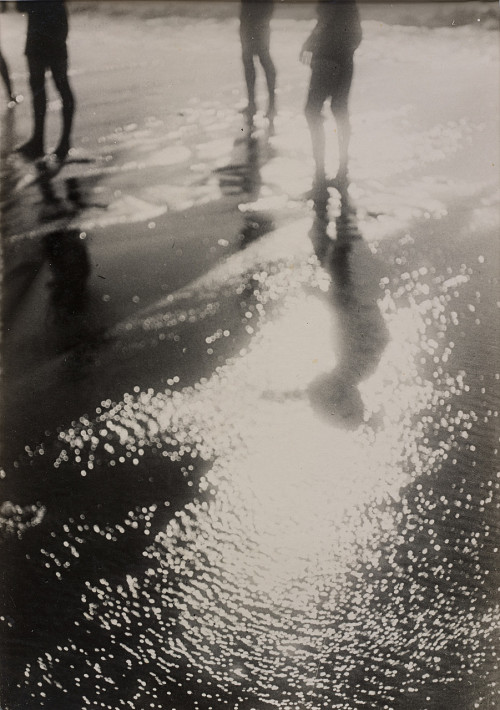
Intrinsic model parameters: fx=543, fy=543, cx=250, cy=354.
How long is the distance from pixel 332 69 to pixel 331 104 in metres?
0.12

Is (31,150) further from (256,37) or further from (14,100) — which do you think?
(256,37)

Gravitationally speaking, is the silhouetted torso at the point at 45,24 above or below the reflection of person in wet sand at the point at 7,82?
above

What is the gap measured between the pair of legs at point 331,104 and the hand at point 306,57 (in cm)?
4

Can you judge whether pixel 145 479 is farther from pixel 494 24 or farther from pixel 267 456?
pixel 494 24

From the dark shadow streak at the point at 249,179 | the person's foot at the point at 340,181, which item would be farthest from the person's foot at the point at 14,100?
the person's foot at the point at 340,181

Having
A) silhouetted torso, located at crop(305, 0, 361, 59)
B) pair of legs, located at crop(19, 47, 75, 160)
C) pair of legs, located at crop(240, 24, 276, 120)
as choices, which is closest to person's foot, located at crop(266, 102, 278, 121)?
pair of legs, located at crop(240, 24, 276, 120)

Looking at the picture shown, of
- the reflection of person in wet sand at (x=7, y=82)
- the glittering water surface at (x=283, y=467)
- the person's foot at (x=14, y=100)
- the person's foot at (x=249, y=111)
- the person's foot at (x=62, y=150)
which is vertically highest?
the reflection of person in wet sand at (x=7, y=82)

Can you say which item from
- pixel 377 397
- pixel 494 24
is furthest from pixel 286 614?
pixel 494 24

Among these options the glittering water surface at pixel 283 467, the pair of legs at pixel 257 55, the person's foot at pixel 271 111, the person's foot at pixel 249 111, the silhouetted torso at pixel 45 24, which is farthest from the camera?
the person's foot at pixel 249 111

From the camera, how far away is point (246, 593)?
1.59 m

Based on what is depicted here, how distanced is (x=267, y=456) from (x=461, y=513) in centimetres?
65

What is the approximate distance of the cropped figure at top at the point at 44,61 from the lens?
181 centimetres

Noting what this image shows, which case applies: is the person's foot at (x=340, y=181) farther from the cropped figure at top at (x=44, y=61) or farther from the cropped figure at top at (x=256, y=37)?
the cropped figure at top at (x=44, y=61)

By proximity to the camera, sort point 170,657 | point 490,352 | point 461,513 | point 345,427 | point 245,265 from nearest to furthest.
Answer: point 170,657 < point 461,513 < point 345,427 < point 490,352 < point 245,265
